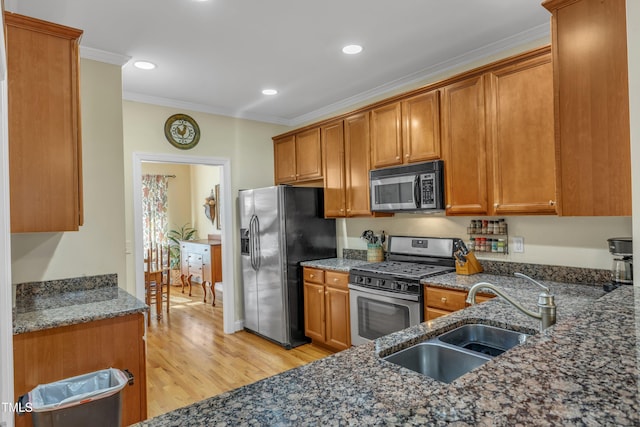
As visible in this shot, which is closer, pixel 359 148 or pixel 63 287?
pixel 63 287

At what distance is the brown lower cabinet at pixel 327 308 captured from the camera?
3.51m

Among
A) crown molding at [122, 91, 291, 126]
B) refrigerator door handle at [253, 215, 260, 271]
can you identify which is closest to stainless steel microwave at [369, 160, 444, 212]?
refrigerator door handle at [253, 215, 260, 271]

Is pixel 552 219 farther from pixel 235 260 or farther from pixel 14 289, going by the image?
pixel 14 289

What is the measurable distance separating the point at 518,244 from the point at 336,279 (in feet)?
5.23

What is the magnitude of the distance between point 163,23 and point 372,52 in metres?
1.51

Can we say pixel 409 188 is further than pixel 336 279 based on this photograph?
No

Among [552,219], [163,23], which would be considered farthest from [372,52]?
[552,219]

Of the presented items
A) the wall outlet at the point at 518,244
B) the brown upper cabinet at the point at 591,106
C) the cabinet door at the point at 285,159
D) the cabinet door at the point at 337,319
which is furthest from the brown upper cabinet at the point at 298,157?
the brown upper cabinet at the point at 591,106

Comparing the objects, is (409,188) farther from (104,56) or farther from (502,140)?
(104,56)

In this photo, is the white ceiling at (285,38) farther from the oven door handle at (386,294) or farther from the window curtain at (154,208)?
the window curtain at (154,208)

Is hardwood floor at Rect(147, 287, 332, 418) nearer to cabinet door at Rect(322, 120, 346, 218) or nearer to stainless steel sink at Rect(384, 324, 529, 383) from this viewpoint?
cabinet door at Rect(322, 120, 346, 218)

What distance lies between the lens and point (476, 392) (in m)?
0.80

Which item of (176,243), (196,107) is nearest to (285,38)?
(196,107)

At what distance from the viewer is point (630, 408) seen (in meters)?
0.67
